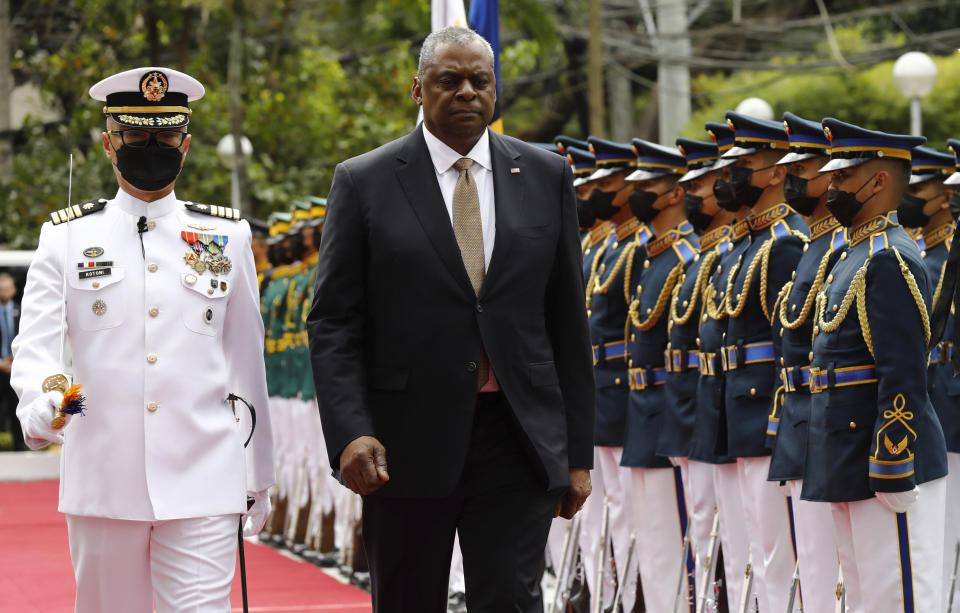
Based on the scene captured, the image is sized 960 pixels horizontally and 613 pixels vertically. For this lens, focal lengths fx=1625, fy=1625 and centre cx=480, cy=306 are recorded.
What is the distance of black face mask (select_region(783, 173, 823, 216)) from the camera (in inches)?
235

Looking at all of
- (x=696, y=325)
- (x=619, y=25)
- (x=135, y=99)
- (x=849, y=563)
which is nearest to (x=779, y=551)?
(x=849, y=563)

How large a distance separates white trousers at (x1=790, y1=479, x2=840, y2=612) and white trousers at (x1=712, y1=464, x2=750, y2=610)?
61cm

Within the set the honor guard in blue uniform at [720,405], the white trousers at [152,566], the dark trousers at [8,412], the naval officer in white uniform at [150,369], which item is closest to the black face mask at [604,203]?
the honor guard in blue uniform at [720,405]

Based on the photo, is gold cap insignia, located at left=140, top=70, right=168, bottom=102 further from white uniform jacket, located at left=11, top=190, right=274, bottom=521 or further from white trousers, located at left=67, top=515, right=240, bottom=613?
white trousers, located at left=67, top=515, right=240, bottom=613

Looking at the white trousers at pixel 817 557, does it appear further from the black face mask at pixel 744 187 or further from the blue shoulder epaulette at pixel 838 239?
the black face mask at pixel 744 187

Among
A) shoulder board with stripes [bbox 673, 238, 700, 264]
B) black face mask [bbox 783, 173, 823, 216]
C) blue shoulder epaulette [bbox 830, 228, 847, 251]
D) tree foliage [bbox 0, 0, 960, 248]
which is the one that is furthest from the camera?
tree foliage [bbox 0, 0, 960, 248]

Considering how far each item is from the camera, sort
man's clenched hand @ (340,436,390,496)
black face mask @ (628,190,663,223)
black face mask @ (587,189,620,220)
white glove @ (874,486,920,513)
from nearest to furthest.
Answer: man's clenched hand @ (340,436,390,496)
white glove @ (874,486,920,513)
black face mask @ (628,190,663,223)
black face mask @ (587,189,620,220)

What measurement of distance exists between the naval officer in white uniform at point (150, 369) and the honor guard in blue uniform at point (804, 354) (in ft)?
6.53

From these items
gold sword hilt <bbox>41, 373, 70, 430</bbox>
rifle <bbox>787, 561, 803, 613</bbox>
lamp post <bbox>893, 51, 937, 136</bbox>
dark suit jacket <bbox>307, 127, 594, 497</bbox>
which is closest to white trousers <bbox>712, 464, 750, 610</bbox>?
rifle <bbox>787, 561, 803, 613</bbox>

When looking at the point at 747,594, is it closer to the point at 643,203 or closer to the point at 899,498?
the point at 899,498

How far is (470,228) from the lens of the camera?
426 centimetres

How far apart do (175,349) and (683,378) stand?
114 inches

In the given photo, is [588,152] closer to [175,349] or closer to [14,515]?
[175,349]

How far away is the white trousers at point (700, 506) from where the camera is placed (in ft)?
22.4
